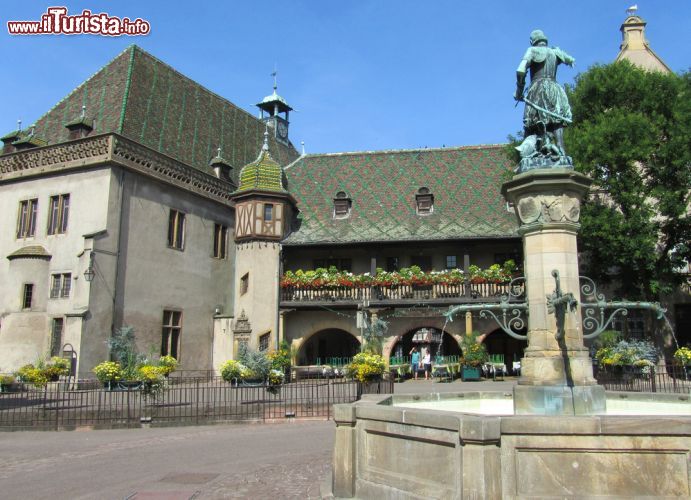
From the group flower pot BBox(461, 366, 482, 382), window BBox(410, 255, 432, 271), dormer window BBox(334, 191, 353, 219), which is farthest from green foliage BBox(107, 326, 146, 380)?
window BBox(410, 255, 432, 271)

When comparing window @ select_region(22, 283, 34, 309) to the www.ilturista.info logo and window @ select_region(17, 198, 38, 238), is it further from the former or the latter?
the www.ilturista.info logo

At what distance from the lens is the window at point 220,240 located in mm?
31641

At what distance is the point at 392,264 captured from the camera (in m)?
29.9

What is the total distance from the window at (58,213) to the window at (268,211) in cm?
881

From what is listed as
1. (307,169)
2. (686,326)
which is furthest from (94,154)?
(686,326)

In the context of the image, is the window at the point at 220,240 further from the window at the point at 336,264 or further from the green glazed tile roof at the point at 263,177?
the window at the point at 336,264

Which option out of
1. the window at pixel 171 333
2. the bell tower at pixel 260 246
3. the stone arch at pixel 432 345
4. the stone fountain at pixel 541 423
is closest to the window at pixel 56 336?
the window at pixel 171 333

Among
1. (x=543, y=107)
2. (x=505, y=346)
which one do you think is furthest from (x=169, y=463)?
(x=505, y=346)

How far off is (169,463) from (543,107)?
8.19m

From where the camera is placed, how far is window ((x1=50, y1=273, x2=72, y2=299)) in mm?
25250

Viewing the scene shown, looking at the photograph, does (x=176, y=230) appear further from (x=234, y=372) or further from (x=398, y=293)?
(x=234, y=372)

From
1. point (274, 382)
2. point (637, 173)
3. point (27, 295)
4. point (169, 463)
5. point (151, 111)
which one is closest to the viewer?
point (169, 463)

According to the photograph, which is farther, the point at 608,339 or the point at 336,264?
the point at 336,264

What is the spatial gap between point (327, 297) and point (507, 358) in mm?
10689
